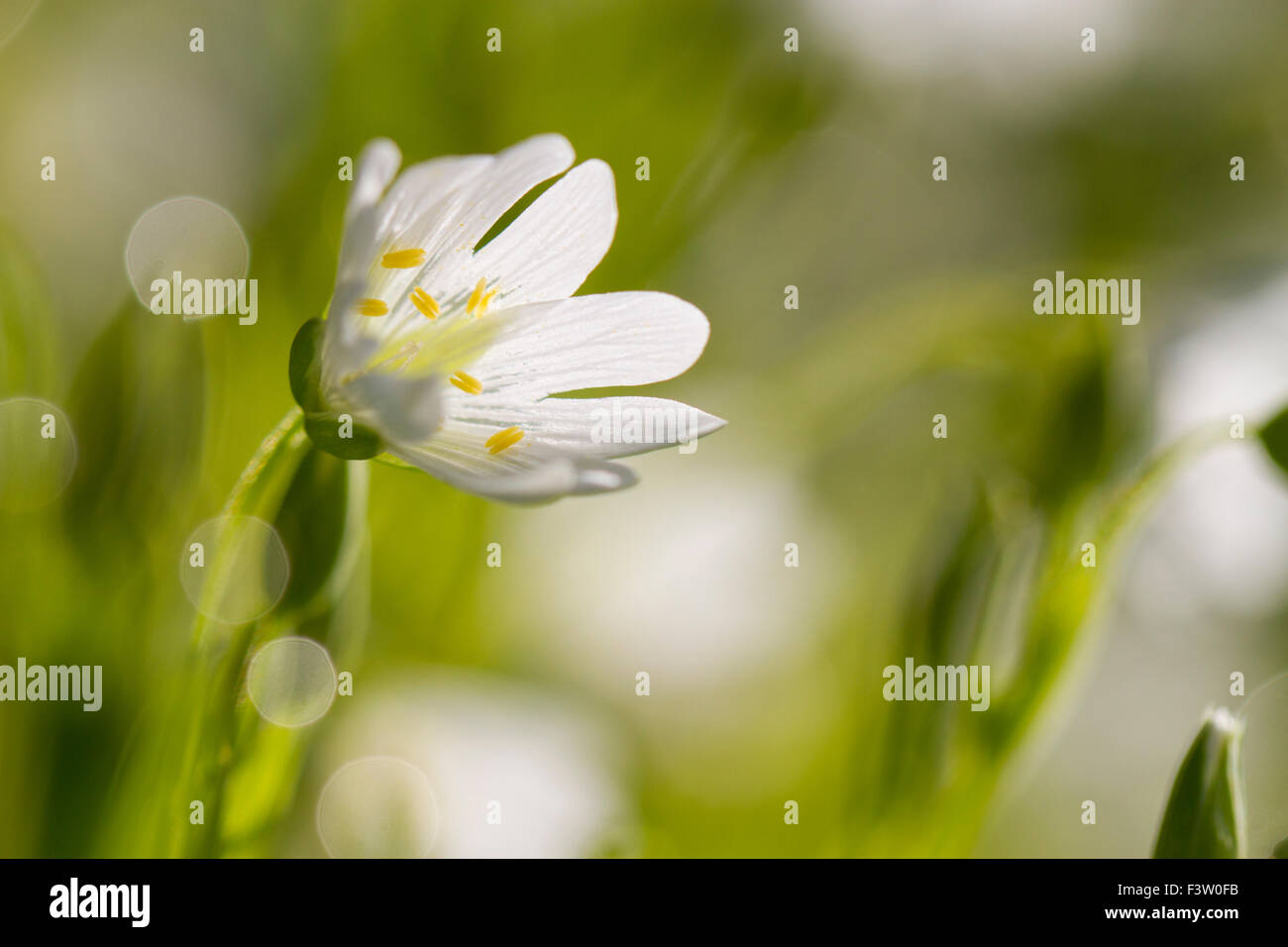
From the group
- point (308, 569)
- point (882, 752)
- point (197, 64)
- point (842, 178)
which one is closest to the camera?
point (308, 569)

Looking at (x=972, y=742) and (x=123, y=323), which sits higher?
(x=123, y=323)

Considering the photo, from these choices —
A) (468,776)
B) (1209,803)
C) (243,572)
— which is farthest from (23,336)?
(1209,803)

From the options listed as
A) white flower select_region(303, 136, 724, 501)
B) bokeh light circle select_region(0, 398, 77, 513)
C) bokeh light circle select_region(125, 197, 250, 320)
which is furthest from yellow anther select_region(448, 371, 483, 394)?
bokeh light circle select_region(125, 197, 250, 320)

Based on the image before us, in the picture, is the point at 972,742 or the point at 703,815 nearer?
the point at 972,742

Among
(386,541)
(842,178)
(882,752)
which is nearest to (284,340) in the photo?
(386,541)

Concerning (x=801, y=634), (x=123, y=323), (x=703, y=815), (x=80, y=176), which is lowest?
(x=703, y=815)

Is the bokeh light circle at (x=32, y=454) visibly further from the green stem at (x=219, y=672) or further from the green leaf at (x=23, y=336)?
the green stem at (x=219, y=672)
